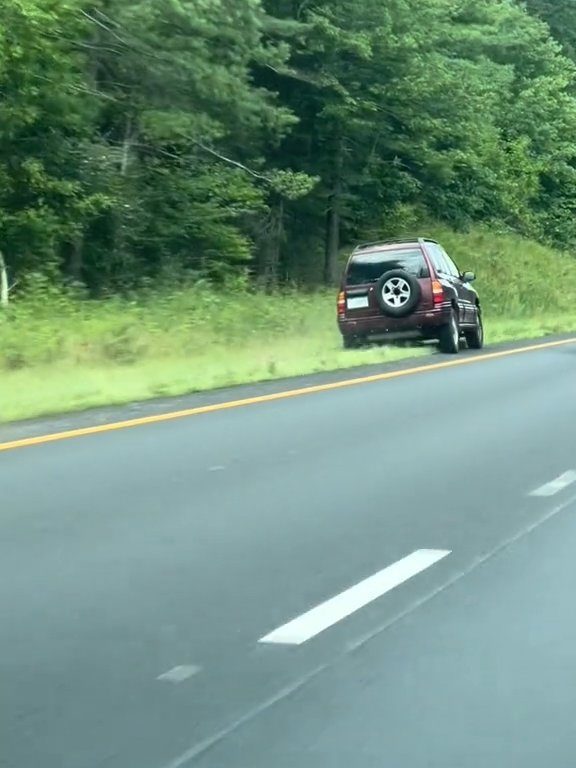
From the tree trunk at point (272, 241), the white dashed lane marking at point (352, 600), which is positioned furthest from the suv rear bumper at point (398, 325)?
the white dashed lane marking at point (352, 600)

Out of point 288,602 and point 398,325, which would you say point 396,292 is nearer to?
point 398,325

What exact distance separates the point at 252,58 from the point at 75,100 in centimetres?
550

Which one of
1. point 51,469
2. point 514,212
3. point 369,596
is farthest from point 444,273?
point 514,212

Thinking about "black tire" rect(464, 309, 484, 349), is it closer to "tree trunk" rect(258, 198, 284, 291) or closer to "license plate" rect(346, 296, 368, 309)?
"license plate" rect(346, 296, 368, 309)

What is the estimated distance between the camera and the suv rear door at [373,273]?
25.1 meters

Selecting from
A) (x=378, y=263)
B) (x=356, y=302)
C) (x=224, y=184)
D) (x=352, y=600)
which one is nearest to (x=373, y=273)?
(x=378, y=263)

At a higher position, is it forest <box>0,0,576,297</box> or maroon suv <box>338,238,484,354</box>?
forest <box>0,0,576,297</box>

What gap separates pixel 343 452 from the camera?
13.3 meters

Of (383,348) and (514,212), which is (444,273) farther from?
(514,212)

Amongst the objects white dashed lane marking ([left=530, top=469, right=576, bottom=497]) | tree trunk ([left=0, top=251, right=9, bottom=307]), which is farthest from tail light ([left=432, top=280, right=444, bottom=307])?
white dashed lane marking ([left=530, top=469, right=576, bottom=497])

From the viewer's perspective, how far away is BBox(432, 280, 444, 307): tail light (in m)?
24.9

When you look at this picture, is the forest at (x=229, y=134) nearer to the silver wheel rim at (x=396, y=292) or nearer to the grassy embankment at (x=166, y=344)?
the grassy embankment at (x=166, y=344)

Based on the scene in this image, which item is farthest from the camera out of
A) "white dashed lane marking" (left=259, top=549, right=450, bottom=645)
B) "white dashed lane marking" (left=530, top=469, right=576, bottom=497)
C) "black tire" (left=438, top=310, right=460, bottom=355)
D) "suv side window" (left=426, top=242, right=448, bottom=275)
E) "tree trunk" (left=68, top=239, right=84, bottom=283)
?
"tree trunk" (left=68, top=239, right=84, bottom=283)

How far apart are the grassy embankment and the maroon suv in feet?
1.44
